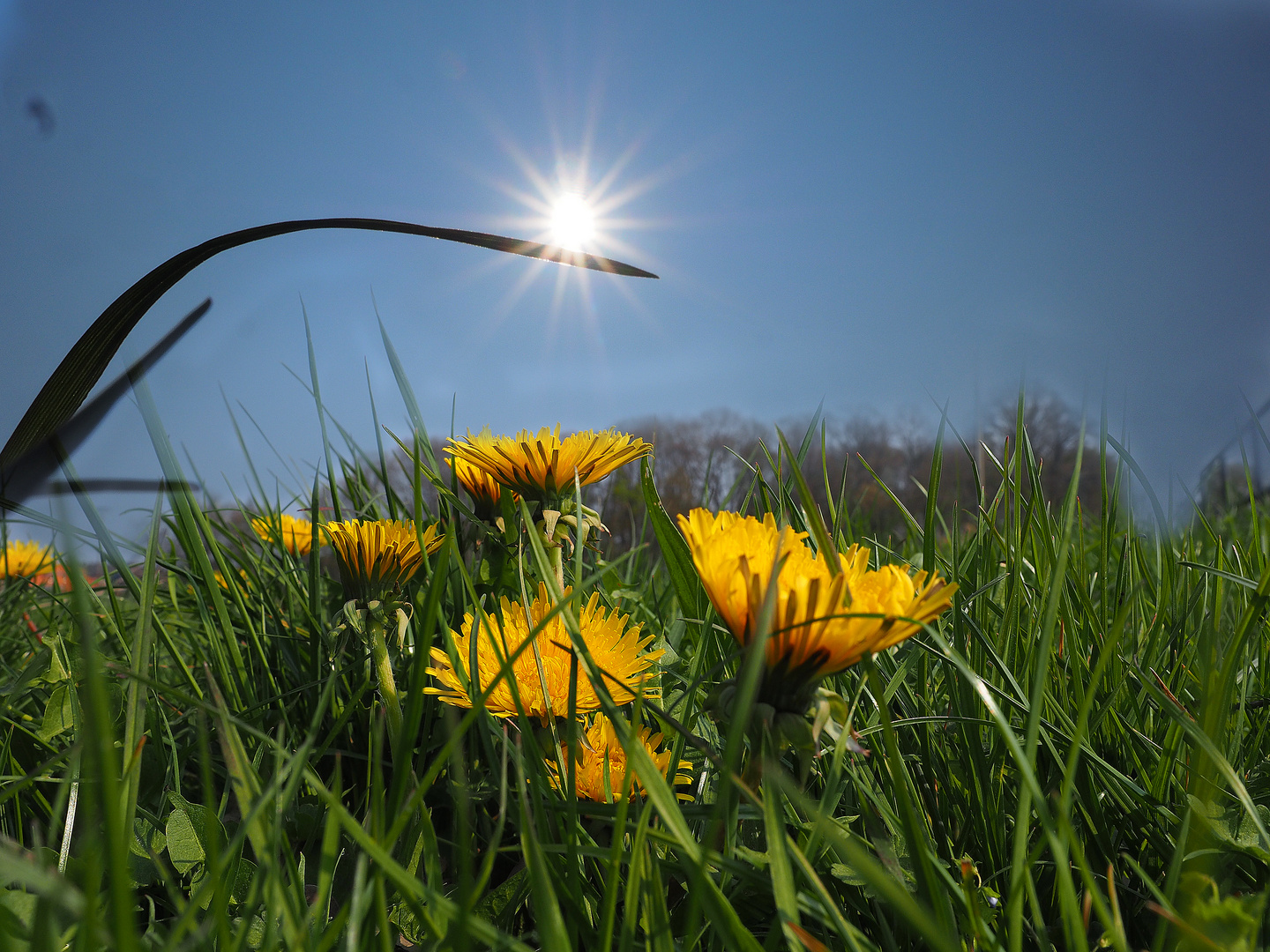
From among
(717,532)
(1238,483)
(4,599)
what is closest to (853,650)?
(717,532)

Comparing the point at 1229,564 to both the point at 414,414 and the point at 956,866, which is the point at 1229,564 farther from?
the point at 414,414

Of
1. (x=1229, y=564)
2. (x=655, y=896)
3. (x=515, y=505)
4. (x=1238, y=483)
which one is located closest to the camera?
(x=655, y=896)

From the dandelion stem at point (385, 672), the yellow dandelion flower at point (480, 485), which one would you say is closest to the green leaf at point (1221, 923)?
the dandelion stem at point (385, 672)

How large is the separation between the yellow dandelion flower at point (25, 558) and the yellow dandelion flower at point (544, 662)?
3.99 feet

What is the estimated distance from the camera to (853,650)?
13.7 inches

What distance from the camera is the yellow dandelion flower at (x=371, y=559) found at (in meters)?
0.60

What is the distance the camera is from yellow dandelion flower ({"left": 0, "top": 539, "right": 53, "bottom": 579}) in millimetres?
1355

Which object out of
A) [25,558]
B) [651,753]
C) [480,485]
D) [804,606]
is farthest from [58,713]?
[25,558]

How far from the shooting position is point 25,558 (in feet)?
4.71

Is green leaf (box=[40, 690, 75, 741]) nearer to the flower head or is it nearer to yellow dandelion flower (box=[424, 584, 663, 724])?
yellow dandelion flower (box=[424, 584, 663, 724])

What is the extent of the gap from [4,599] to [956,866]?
4.27 ft

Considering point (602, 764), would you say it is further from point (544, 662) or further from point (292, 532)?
point (292, 532)

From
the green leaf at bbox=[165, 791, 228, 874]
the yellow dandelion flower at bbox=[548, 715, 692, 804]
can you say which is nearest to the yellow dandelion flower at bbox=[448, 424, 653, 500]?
the yellow dandelion flower at bbox=[548, 715, 692, 804]

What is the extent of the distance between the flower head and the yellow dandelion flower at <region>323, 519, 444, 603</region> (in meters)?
0.32
